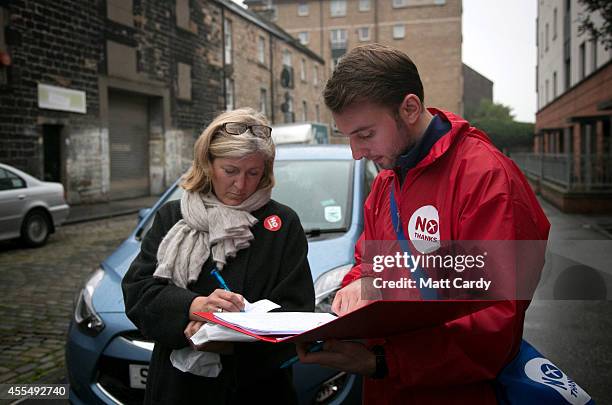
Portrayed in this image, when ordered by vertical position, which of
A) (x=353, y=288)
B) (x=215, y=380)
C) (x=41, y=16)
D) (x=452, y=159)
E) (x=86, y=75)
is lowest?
(x=215, y=380)

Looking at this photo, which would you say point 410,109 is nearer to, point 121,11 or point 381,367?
point 381,367

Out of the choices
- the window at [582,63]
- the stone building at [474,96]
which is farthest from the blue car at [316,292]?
the stone building at [474,96]

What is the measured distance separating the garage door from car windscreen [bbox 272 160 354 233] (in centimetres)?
1696

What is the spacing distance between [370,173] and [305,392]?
2.47 m

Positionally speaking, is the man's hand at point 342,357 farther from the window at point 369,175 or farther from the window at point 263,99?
the window at point 263,99

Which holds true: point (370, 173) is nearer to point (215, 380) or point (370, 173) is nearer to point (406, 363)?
point (215, 380)

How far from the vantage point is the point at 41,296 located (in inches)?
260

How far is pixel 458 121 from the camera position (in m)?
1.54

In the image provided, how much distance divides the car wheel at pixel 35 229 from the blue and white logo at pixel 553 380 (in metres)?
10.0

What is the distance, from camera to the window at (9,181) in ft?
31.8

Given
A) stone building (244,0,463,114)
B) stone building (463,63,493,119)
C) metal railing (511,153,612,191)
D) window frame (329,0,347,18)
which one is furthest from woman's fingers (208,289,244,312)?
stone building (463,63,493,119)

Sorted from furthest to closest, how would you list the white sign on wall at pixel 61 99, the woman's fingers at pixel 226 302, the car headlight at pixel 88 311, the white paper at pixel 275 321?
1. the white sign on wall at pixel 61 99
2. the car headlight at pixel 88 311
3. the woman's fingers at pixel 226 302
4. the white paper at pixel 275 321

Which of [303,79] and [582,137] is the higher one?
[303,79]

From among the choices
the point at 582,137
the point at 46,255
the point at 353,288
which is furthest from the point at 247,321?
the point at 582,137
